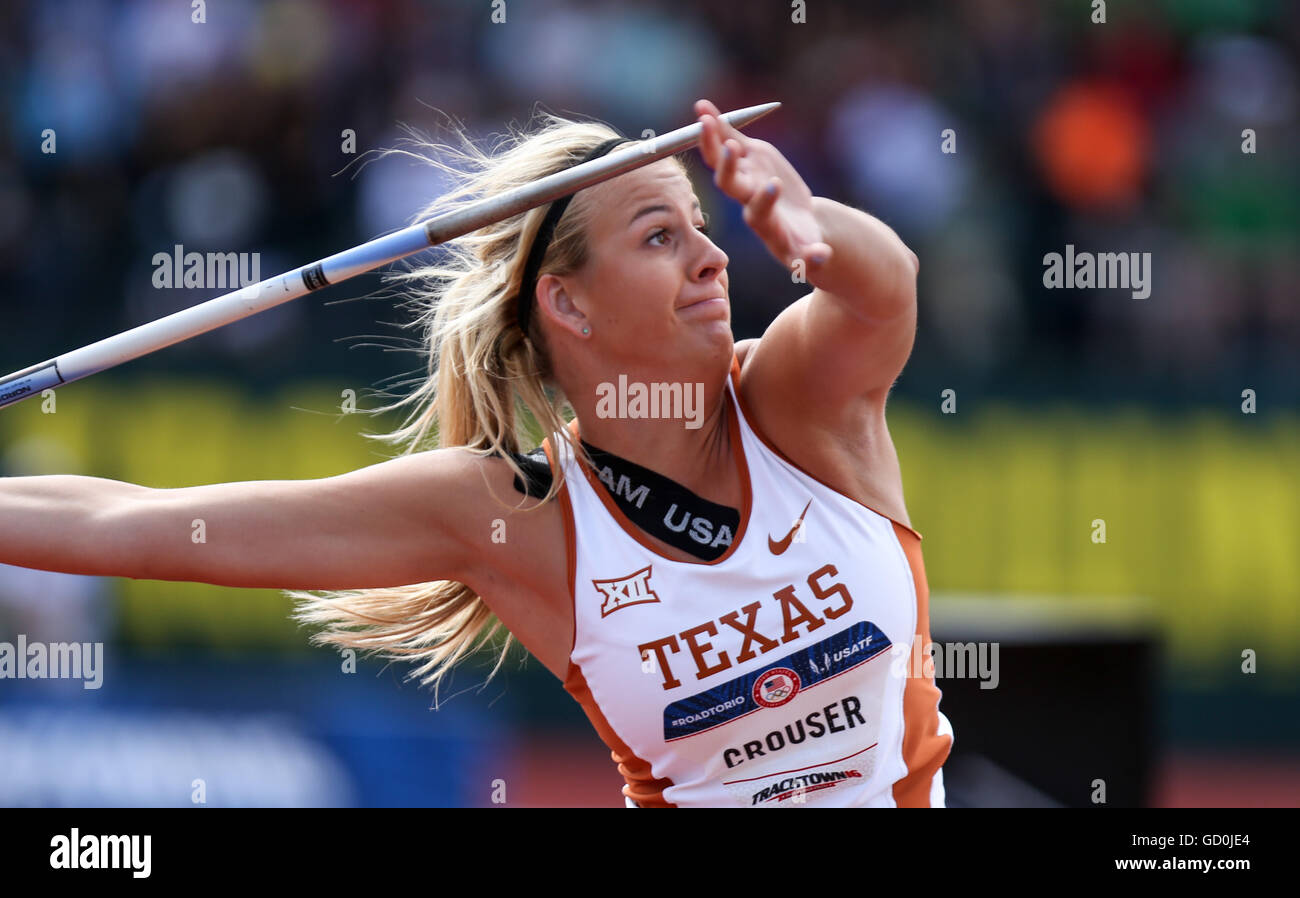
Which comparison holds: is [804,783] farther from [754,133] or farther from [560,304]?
[754,133]

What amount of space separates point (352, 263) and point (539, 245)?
23.4 inches

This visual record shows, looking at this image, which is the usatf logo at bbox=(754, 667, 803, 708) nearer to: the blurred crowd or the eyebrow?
the eyebrow

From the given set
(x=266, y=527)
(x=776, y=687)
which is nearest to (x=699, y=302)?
(x=776, y=687)

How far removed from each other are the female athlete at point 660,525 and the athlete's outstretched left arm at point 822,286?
0.01m

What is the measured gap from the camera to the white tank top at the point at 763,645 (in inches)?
149

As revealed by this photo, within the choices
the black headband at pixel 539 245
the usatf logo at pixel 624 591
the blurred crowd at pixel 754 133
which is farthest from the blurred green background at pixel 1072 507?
the usatf logo at pixel 624 591

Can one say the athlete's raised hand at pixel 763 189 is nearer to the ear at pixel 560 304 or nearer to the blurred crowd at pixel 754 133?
the ear at pixel 560 304

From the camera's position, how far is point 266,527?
3.80m

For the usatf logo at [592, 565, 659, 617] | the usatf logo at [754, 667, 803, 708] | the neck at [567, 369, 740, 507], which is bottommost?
the usatf logo at [754, 667, 803, 708]

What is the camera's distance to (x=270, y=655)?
8.62 metres

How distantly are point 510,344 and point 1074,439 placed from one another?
5627mm

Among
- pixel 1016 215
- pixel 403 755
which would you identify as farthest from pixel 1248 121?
pixel 403 755

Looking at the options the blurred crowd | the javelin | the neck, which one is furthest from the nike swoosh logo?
the blurred crowd

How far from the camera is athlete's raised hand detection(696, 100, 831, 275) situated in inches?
121
